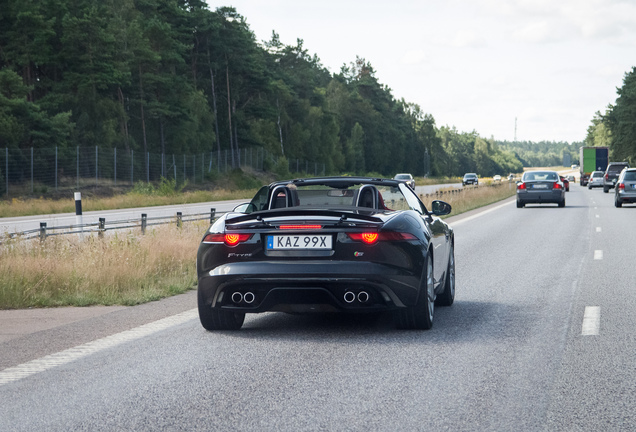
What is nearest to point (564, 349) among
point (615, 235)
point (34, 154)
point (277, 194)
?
point (277, 194)

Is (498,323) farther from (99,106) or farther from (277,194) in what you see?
(99,106)

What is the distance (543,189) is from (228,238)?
30172mm

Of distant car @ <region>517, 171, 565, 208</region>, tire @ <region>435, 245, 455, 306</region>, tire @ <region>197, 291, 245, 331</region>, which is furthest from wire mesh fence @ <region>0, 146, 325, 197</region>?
tire @ <region>197, 291, 245, 331</region>

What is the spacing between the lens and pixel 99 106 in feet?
206

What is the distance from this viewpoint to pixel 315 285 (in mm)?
7145

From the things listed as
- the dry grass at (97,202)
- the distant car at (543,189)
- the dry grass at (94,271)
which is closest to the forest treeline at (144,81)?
the dry grass at (97,202)

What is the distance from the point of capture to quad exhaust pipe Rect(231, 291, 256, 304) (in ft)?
24.1

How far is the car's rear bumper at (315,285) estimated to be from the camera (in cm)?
714

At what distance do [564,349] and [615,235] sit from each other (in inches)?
570

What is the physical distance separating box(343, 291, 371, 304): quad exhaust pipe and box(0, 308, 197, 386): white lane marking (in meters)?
1.85

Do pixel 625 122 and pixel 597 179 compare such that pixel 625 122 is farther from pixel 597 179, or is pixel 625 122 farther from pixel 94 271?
pixel 94 271

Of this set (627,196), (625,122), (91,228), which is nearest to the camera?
(91,228)

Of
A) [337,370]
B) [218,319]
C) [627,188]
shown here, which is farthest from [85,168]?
[337,370]

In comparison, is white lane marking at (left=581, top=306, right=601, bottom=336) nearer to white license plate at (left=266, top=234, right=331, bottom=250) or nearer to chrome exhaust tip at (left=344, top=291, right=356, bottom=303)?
chrome exhaust tip at (left=344, top=291, right=356, bottom=303)
